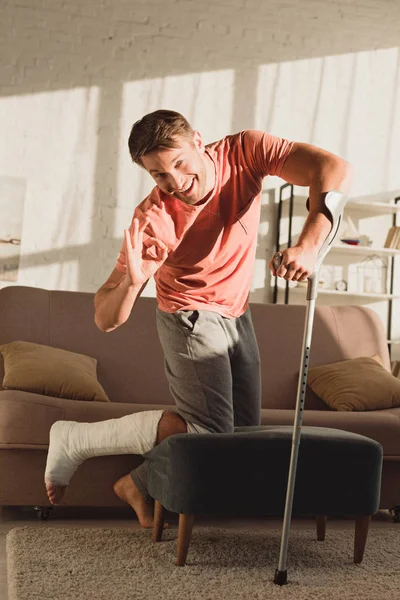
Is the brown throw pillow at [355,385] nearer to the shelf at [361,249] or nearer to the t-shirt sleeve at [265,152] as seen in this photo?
the t-shirt sleeve at [265,152]

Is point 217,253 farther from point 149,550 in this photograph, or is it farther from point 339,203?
point 149,550

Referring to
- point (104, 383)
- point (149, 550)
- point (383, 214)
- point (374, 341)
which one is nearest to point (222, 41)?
point (383, 214)

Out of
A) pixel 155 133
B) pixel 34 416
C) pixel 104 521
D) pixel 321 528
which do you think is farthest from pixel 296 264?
pixel 104 521

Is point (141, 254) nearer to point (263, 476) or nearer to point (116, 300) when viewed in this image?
point (116, 300)

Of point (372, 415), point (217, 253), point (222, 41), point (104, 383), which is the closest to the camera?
point (217, 253)

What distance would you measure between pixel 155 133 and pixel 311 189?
16.8 inches

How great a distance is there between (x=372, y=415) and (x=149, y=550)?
123cm

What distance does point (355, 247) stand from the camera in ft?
18.2

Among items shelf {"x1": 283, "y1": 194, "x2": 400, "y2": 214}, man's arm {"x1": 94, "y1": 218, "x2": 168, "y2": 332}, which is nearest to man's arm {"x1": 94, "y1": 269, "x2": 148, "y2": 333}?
man's arm {"x1": 94, "y1": 218, "x2": 168, "y2": 332}

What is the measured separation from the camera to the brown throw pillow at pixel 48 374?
3191 millimetres

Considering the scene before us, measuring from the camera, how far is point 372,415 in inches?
130

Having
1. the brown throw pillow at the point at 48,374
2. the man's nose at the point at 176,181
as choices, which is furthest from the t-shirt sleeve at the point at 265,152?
the brown throw pillow at the point at 48,374

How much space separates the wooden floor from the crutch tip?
76 cm

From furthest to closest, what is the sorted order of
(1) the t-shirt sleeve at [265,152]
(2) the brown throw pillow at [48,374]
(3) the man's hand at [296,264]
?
1. (2) the brown throw pillow at [48,374]
2. (1) the t-shirt sleeve at [265,152]
3. (3) the man's hand at [296,264]
